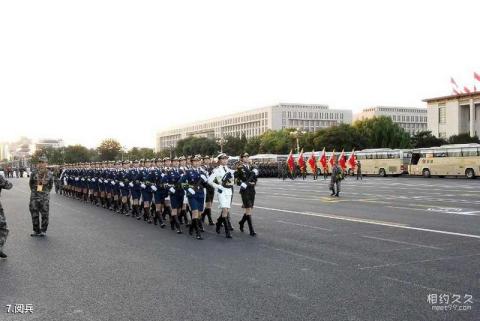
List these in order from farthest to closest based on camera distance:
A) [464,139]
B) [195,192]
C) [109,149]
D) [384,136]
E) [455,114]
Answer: [109,149], [455,114], [384,136], [464,139], [195,192]

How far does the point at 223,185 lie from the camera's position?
39.5 ft

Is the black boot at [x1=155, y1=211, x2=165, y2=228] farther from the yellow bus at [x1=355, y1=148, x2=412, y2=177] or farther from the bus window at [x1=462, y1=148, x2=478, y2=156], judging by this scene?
the yellow bus at [x1=355, y1=148, x2=412, y2=177]

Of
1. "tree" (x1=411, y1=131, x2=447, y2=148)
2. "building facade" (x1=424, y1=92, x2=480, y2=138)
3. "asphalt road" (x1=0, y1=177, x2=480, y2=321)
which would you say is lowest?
"asphalt road" (x1=0, y1=177, x2=480, y2=321)

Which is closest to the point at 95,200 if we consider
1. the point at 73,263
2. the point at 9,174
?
the point at 73,263

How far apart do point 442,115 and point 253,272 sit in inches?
3966

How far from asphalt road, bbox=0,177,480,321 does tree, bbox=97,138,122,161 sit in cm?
8532

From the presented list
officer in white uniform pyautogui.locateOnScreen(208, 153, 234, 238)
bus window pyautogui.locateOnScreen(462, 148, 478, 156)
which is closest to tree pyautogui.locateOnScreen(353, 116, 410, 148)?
bus window pyautogui.locateOnScreen(462, 148, 478, 156)

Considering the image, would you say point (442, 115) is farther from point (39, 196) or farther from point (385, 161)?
point (39, 196)

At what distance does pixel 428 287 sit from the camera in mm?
6793

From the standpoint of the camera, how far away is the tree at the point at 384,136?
86500 millimetres

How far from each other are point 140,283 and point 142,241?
412 cm

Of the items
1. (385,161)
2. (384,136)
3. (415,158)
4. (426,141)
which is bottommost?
(385,161)

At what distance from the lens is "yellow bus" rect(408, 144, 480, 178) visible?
45.4m

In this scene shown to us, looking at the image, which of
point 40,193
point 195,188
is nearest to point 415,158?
point 195,188
